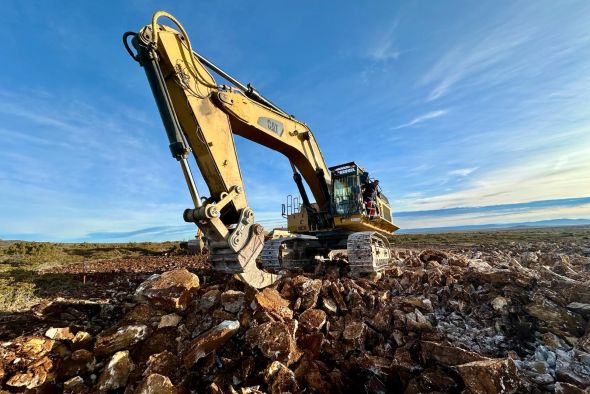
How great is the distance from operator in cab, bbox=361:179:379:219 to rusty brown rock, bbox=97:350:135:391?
7.50 metres

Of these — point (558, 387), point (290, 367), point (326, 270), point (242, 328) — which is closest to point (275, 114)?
point (326, 270)

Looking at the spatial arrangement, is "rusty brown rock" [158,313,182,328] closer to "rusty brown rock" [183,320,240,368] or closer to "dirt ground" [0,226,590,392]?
"dirt ground" [0,226,590,392]

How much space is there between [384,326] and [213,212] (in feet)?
11.6

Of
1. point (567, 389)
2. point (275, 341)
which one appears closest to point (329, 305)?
point (275, 341)

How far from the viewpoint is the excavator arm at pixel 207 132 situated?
566cm

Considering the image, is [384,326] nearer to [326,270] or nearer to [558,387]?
[558,387]

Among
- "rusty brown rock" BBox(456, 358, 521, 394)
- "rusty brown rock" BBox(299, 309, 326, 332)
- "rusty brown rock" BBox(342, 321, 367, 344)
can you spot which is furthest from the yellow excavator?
"rusty brown rock" BBox(456, 358, 521, 394)

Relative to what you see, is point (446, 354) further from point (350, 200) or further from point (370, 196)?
point (370, 196)

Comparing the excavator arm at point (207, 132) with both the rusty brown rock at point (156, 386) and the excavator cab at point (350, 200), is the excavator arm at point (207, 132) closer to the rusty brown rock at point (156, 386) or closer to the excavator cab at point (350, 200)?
the rusty brown rock at point (156, 386)

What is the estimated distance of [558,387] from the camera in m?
3.82

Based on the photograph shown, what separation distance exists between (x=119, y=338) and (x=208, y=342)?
1400mm

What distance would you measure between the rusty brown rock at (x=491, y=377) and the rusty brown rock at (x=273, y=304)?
265 centimetres

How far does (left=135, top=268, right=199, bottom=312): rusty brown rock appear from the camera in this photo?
562cm

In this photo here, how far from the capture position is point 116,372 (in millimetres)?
4289
